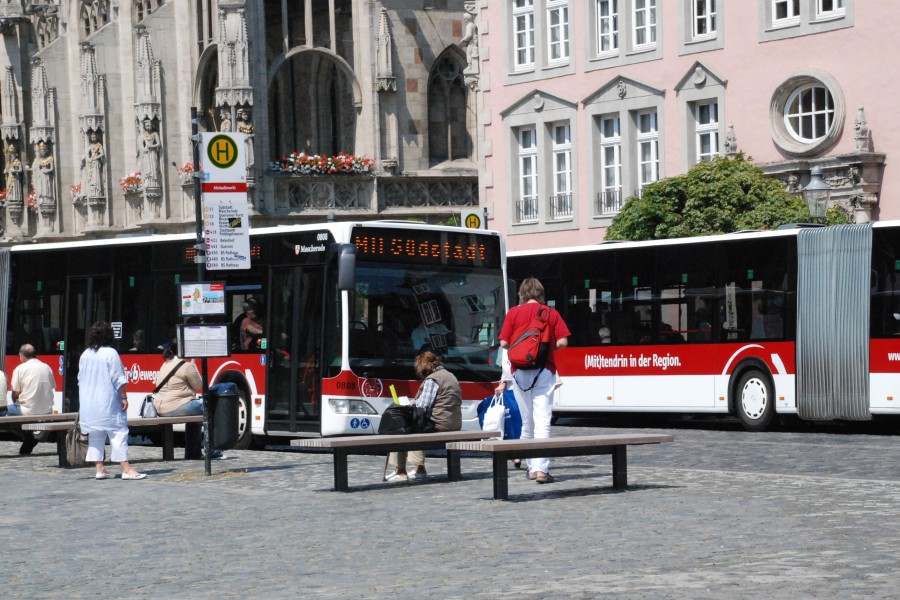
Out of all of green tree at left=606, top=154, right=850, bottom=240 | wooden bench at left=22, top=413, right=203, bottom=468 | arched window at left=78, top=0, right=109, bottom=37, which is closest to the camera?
wooden bench at left=22, top=413, right=203, bottom=468

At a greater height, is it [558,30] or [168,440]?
[558,30]

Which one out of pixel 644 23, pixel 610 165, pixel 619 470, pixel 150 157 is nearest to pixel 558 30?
pixel 644 23

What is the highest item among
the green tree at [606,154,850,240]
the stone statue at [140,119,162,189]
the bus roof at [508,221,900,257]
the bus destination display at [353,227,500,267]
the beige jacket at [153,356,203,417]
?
the stone statue at [140,119,162,189]

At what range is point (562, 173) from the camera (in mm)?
38562

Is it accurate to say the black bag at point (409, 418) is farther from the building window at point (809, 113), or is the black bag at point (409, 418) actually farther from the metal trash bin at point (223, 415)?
the building window at point (809, 113)

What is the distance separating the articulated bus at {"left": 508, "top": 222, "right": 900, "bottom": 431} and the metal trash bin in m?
8.40

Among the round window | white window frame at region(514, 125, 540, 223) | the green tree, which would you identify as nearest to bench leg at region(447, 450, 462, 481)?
the green tree

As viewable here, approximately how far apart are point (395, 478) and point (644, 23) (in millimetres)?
22063

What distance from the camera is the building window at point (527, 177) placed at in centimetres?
3916

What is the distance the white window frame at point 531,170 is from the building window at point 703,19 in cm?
491

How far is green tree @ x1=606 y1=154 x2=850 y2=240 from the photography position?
3077cm

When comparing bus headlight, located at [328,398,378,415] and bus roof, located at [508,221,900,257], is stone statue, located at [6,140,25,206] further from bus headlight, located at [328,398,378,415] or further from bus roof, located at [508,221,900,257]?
bus headlight, located at [328,398,378,415]

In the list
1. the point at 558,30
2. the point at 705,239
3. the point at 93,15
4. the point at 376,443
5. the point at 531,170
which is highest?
the point at 93,15

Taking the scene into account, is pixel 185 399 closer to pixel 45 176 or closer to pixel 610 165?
pixel 610 165
